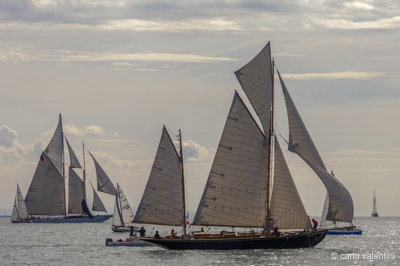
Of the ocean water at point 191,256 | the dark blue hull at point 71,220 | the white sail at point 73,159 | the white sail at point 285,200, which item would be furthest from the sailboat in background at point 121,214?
the dark blue hull at point 71,220

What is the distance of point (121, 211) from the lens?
134000 millimetres

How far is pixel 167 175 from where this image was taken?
89.5 m

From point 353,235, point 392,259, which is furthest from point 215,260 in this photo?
point 353,235

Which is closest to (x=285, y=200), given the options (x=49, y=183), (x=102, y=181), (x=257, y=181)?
(x=257, y=181)

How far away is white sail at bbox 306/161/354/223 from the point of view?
274 ft

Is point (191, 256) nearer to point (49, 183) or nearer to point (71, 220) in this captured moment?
point (49, 183)

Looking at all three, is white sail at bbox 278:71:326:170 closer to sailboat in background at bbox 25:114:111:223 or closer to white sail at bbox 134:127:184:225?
white sail at bbox 134:127:184:225

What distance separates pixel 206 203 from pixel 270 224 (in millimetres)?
5640

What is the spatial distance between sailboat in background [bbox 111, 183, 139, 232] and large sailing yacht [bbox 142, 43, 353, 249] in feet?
150

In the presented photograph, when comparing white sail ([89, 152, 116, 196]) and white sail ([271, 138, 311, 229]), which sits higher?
white sail ([89, 152, 116, 196])

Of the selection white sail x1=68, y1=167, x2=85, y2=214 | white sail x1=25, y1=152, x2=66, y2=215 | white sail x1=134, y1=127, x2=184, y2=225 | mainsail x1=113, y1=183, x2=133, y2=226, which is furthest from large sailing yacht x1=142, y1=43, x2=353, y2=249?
white sail x1=68, y1=167, x2=85, y2=214

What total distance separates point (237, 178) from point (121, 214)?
1986 inches

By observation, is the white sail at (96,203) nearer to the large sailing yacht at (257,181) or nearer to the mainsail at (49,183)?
the mainsail at (49,183)

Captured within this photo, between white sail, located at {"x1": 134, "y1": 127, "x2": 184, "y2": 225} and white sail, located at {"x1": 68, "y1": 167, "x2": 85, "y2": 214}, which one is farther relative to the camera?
white sail, located at {"x1": 68, "y1": 167, "x2": 85, "y2": 214}
